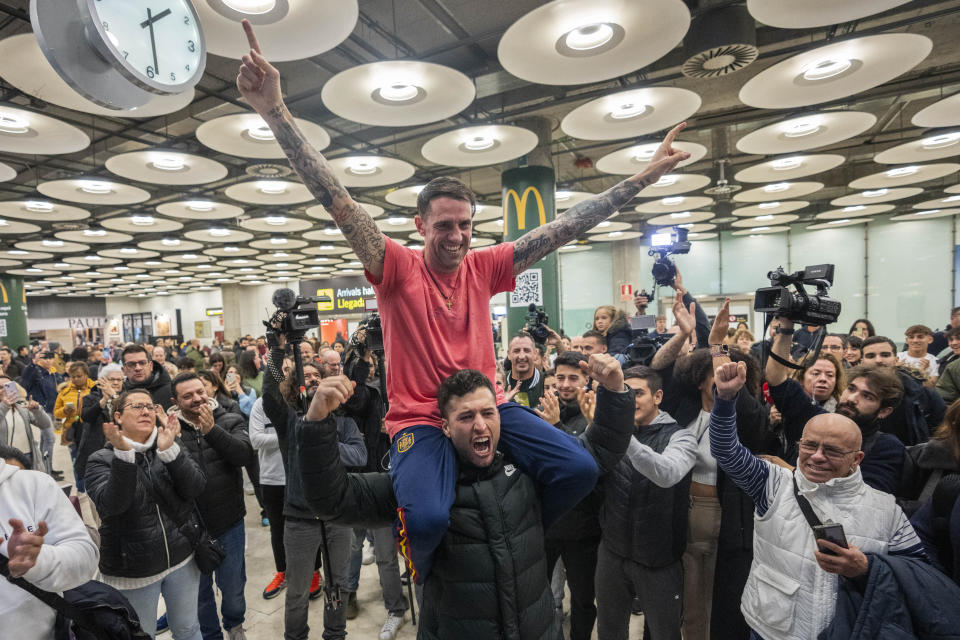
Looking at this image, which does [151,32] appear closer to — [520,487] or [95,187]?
[520,487]

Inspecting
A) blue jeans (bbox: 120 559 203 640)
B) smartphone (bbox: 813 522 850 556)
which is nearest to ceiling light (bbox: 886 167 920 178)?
smartphone (bbox: 813 522 850 556)

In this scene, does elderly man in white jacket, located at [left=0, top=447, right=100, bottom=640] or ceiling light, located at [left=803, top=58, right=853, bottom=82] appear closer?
elderly man in white jacket, located at [left=0, top=447, right=100, bottom=640]

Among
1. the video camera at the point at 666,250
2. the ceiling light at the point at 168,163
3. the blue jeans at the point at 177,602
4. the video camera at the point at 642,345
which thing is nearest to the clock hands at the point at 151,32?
the blue jeans at the point at 177,602

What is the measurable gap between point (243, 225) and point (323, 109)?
15.6 ft

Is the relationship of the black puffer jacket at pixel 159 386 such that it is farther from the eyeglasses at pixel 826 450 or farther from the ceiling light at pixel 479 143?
the eyeglasses at pixel 826 450

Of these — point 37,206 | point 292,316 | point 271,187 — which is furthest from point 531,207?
point 37,206

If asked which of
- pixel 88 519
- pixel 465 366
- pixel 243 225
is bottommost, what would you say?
pixel 88 519

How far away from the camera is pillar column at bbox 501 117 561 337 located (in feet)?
24.0

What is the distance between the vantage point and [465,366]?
1680mm

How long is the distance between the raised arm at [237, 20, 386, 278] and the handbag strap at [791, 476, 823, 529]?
6.05 feet

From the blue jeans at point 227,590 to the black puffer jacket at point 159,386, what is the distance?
1.78 metres

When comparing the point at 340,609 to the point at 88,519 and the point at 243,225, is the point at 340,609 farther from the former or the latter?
the point at 243,225

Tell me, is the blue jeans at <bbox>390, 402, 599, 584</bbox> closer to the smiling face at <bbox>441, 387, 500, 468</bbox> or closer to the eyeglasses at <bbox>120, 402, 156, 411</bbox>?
the smiling face at <bbox>441, 387, 500, 468</bbox>

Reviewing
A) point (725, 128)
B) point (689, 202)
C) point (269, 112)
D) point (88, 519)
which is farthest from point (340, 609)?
point (689, 202)
